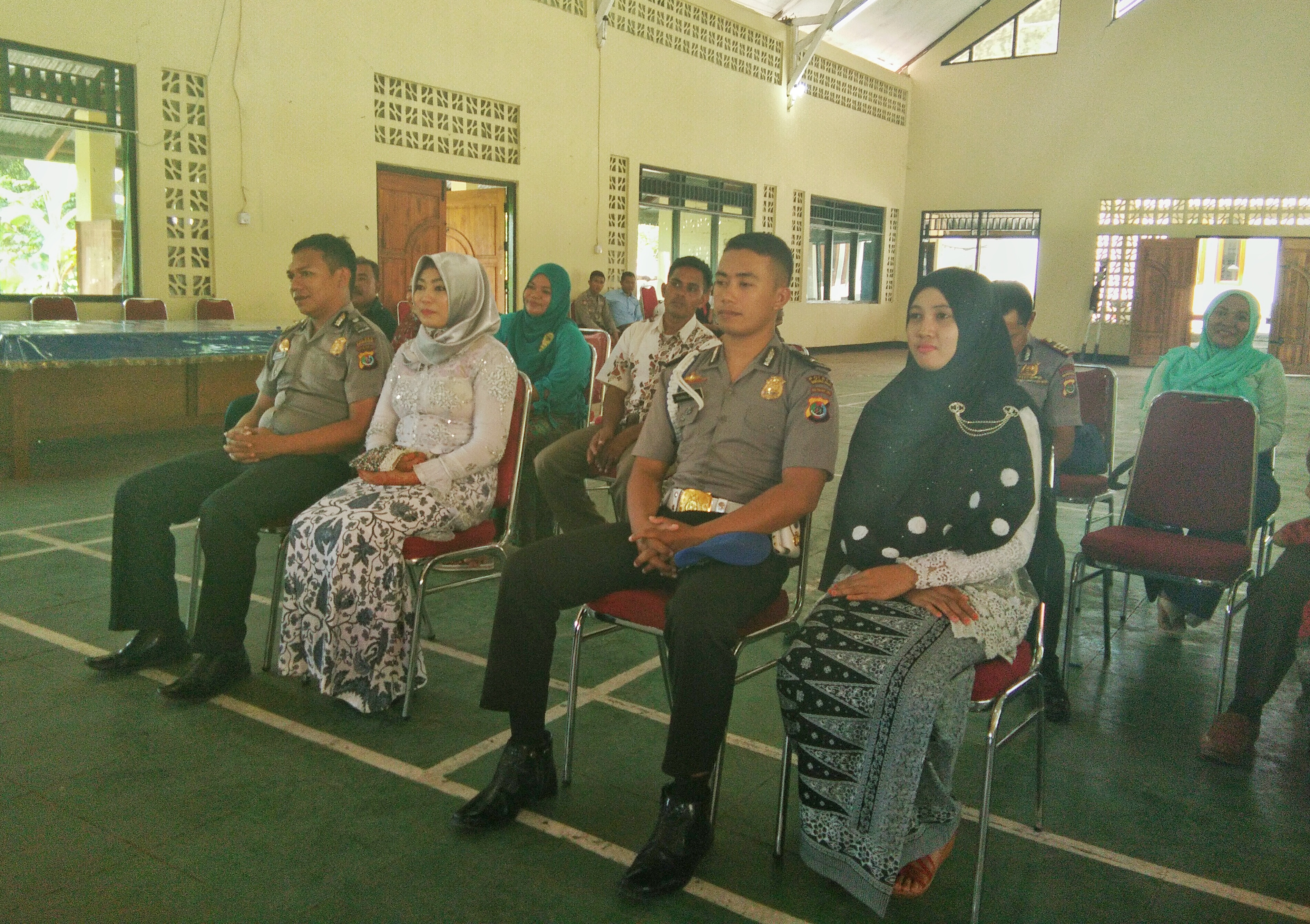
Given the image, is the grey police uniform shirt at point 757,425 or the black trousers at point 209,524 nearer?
the grey police uniform shirt at point 757,425

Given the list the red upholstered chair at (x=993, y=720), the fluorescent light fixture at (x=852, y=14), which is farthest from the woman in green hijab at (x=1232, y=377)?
the fluorescent light fixture at (x=852, y=14)

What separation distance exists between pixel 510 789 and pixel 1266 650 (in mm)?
1892

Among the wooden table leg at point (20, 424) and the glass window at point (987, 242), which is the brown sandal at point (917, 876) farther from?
the glass window at point (987, 242)

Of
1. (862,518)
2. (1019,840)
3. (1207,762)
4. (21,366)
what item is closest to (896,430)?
(862,518)

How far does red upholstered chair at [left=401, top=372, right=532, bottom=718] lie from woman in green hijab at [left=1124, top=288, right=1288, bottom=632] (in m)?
2.26

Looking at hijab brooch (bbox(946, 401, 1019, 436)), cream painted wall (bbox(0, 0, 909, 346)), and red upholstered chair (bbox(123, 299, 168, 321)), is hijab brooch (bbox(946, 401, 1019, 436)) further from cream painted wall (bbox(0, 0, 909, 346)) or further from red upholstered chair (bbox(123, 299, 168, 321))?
cream painted wall (bbox(0, 0, 909, 346))

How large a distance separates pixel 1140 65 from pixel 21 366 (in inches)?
612

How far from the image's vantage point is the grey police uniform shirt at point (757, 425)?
2.28 meters

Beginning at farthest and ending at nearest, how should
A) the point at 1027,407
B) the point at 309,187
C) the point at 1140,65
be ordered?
the point at 1140,65 < the point at 309,187 < the point at 1027,407

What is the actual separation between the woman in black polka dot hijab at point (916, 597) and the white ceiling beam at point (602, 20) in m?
10.3

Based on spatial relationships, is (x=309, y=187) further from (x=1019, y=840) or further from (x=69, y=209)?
(x=1019, y=840)

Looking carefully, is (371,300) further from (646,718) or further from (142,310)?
(142,310)

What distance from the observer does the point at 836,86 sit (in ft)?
51.8

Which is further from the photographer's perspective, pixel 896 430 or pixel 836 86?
pixel 836 86
